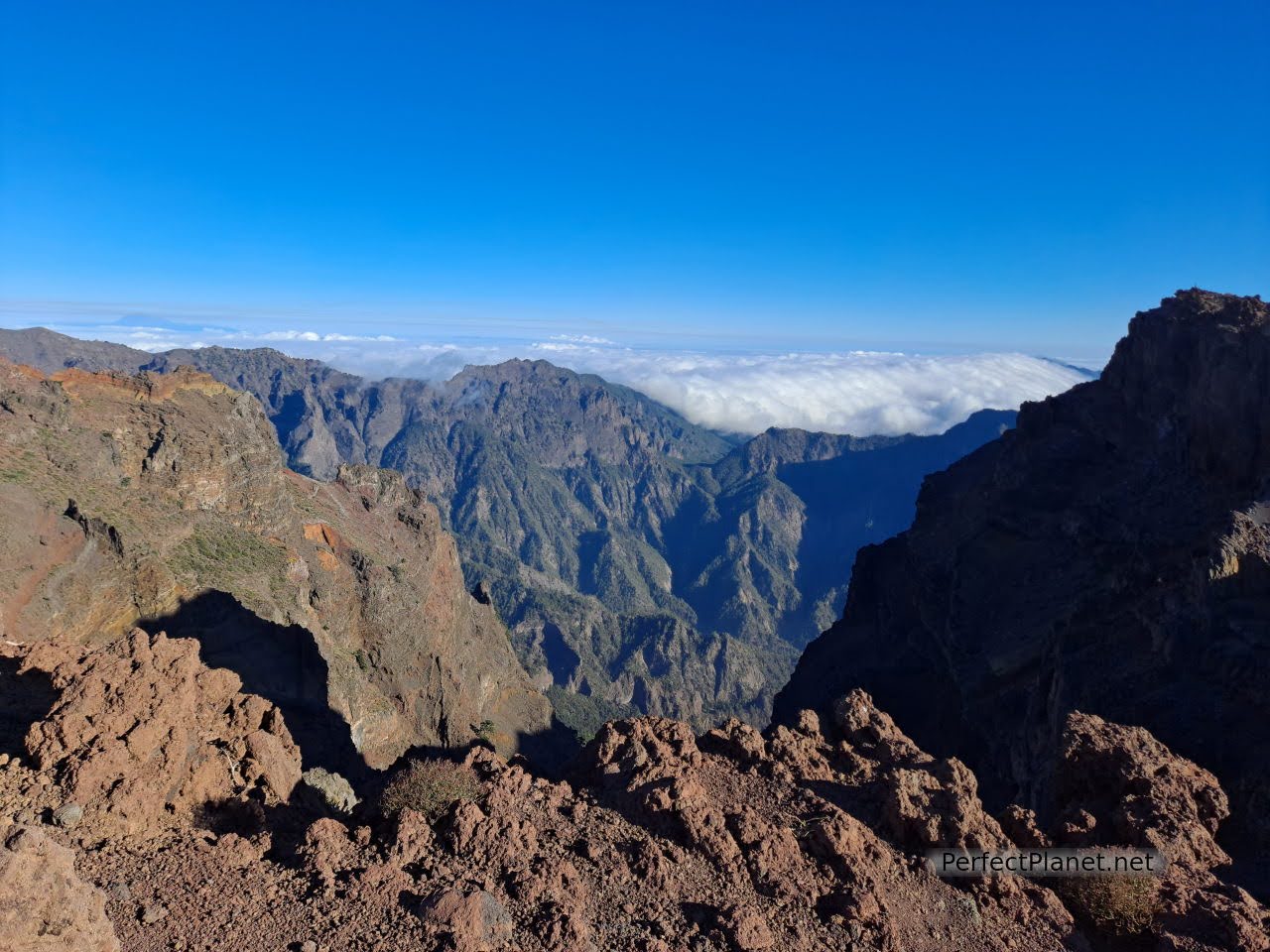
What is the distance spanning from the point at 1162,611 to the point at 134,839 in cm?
4539

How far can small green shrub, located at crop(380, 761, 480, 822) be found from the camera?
54.9 feet

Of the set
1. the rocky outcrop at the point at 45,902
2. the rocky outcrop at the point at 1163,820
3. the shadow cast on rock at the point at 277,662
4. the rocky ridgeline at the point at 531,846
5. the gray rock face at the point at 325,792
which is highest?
the rocky outcrop at the point at 45,902

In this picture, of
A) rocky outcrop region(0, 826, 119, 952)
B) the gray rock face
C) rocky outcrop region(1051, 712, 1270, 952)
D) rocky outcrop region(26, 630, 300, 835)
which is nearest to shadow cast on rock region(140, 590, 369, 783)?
the gray rock face

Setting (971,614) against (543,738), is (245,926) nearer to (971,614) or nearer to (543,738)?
(971,614)

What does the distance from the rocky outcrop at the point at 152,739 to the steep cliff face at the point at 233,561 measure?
16.8 meters

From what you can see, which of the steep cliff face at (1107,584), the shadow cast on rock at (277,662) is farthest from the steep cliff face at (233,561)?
the steep cliff face at (1107,584)

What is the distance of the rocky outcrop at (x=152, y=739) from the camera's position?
15.4 meters

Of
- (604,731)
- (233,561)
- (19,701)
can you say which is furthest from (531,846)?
(233,561)

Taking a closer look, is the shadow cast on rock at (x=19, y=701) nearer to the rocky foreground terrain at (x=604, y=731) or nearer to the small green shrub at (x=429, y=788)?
the rocky foreground terrain at (x=604, y=731)

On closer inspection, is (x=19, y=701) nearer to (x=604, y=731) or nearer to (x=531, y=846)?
(x=531, y=846)

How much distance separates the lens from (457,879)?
1399cm

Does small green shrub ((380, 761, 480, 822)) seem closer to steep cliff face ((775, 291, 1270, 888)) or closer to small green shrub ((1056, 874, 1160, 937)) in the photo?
small green shrub ((1056, 874, 1160, 937))

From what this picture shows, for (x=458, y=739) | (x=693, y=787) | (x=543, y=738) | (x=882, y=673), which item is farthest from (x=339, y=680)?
(x=882, y=673)

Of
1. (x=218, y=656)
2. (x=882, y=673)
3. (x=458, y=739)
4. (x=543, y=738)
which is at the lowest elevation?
(x=543, y=738)
